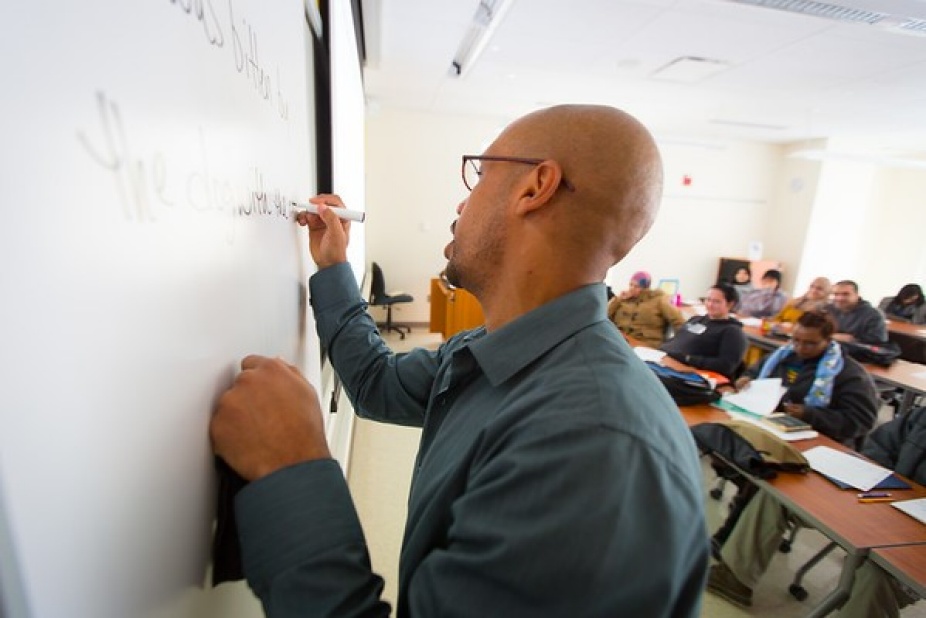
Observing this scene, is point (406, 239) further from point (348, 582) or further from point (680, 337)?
point (348, 582)

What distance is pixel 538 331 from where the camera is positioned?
63 centimetres

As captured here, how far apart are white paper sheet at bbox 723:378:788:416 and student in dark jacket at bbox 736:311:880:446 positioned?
0.46 ft

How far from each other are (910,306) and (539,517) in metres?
6.58

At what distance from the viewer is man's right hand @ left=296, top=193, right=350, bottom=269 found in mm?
936

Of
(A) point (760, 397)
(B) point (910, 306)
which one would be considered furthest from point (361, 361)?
(B) point (910, 306)

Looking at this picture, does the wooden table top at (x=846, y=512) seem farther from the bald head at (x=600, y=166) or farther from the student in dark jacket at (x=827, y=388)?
the bald head at (x=600, y=166)

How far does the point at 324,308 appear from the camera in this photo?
3.18 ft

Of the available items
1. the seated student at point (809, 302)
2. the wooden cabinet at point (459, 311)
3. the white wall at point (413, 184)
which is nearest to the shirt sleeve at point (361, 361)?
the wooden cabinet at point (459, 311)

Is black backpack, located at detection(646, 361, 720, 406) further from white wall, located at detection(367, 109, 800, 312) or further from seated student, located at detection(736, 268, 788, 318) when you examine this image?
white wall, located at detection(367, 109, 800, 312)

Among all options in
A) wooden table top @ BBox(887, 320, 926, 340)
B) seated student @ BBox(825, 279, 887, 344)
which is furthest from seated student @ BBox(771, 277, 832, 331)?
wooden table top @ BBox(887, 320, 926, 340)

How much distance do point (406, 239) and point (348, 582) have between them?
555 centimetres

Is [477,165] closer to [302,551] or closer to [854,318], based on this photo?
[302,551]

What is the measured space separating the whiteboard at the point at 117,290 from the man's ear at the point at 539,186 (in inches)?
16.1

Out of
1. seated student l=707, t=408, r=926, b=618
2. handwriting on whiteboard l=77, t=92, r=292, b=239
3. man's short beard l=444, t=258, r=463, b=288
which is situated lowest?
seated student l=707, t=408, r=926, b=618
